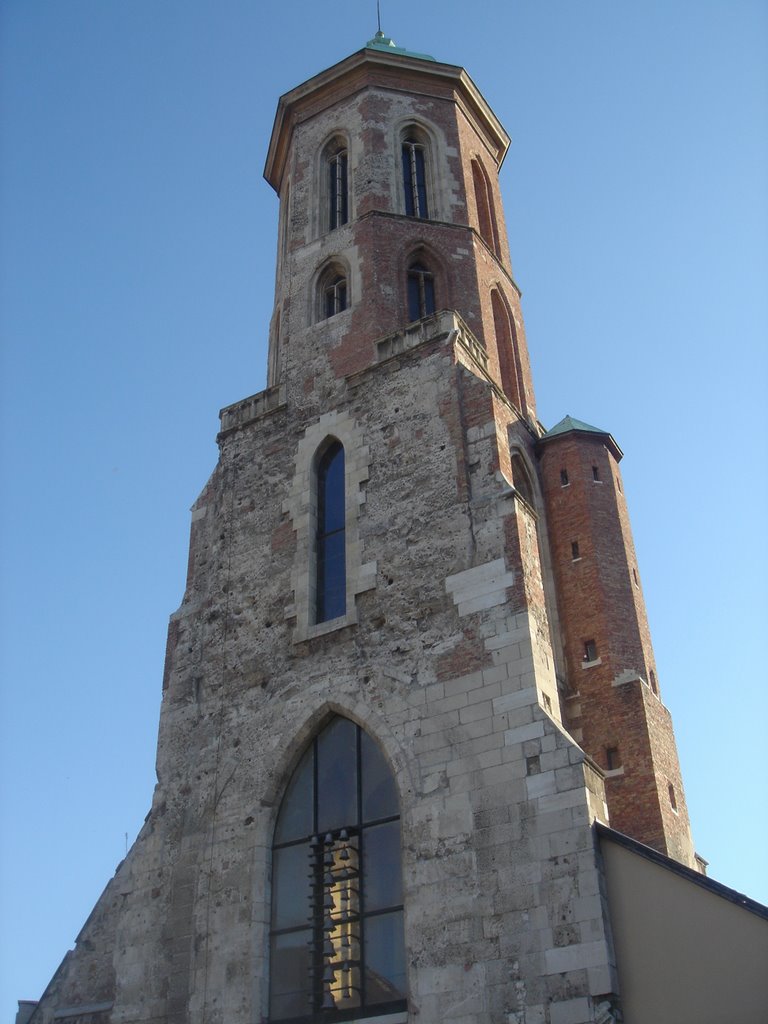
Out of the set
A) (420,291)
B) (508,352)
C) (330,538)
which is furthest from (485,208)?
(330,538)

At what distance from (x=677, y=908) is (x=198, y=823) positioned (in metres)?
6.43

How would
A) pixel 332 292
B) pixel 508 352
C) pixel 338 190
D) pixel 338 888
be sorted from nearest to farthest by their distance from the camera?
pixel 338 888, pixel 332 292, pixel 508 352, pixel 338 190

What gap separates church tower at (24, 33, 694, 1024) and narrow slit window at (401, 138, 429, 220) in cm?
42

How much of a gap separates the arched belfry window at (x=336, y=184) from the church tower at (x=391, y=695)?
0.52 m

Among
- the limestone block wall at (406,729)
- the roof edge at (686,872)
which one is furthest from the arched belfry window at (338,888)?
the roof edge at (686,872)

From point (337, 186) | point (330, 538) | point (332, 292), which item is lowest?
point (330, 538)

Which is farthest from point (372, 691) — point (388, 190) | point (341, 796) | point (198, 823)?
point (388, 190)

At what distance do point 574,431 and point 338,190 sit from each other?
6743 millimetres

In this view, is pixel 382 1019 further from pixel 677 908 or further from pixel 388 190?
pixel 388 190

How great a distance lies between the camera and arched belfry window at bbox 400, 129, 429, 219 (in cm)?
2114

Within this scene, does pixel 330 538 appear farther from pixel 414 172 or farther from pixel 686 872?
pixel 414 172

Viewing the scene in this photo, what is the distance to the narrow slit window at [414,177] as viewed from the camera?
21.1 meters

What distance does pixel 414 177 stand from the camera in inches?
850

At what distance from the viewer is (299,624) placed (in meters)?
15.4
